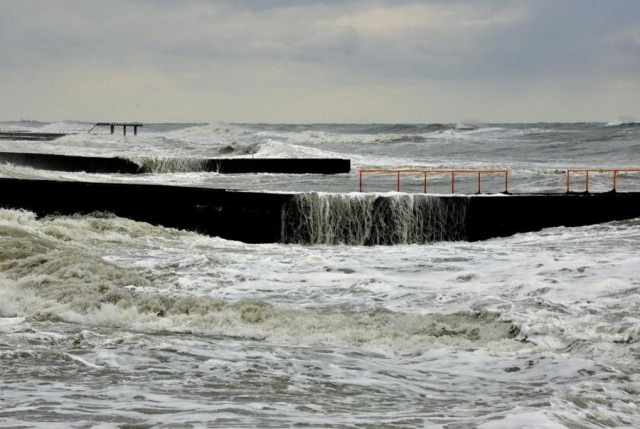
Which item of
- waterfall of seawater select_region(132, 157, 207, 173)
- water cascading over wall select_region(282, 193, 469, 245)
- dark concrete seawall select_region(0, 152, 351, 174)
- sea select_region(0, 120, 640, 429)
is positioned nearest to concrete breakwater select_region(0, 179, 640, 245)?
water cascading over wall select_region(282, 193, 469, 245)

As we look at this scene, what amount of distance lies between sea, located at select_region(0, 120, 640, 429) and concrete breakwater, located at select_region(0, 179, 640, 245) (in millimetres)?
293

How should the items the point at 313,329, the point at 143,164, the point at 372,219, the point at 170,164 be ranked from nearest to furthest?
the point at 313,329 < the point at 372,219 < the point at 143,164 < the point at 170,164

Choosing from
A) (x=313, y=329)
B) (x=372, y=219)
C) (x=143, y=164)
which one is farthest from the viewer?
(x=143, y=164)

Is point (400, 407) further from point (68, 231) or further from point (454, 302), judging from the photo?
point (68, 231)

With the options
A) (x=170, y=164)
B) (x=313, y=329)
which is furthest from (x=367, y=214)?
(x=170, y=164)

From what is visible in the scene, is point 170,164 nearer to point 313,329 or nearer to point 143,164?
point 143,164

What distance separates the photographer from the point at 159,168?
34.9 metres

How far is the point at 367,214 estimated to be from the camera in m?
19.5

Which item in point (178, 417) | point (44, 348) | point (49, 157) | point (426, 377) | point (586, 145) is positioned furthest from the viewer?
point (586, 145)

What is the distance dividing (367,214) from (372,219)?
15 centimetres

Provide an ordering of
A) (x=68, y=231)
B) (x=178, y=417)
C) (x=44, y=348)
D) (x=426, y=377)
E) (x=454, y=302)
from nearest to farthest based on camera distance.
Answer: (x=178, y=417) < (x=426, y=377) < (x=44, y=348) < (x=454, y=302) < (x=68, y=231)

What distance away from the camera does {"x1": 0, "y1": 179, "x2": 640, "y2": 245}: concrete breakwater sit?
759 inches

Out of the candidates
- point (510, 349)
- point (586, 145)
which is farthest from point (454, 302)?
point (586, 145)

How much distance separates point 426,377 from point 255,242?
10416mm
